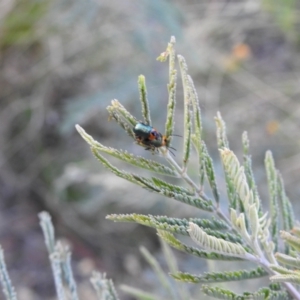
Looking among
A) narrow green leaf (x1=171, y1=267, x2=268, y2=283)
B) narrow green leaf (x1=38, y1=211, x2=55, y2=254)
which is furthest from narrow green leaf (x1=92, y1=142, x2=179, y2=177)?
narrow green leaf (x1=38, y1=211, x2=55, y2=254)

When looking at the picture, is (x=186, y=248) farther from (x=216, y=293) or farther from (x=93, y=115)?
(x=93, y=115)

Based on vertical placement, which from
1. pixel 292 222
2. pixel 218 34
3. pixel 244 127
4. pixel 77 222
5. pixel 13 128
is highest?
pixel 218 34

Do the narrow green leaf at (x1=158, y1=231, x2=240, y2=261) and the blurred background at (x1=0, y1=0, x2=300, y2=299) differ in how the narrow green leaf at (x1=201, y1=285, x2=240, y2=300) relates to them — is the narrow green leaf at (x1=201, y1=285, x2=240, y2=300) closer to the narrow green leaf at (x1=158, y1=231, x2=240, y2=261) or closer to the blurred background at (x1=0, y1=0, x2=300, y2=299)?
the narrow green leaf at (x1=158, y1=231, x2=240, y2=261)

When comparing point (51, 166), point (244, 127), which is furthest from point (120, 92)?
point (244, 127)

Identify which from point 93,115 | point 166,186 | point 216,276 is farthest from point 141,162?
point 93,115

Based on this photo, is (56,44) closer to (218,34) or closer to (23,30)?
(23,30)

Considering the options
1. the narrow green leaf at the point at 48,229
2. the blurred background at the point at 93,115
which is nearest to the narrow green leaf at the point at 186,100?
the narrow green leaf at the point at 48,229
